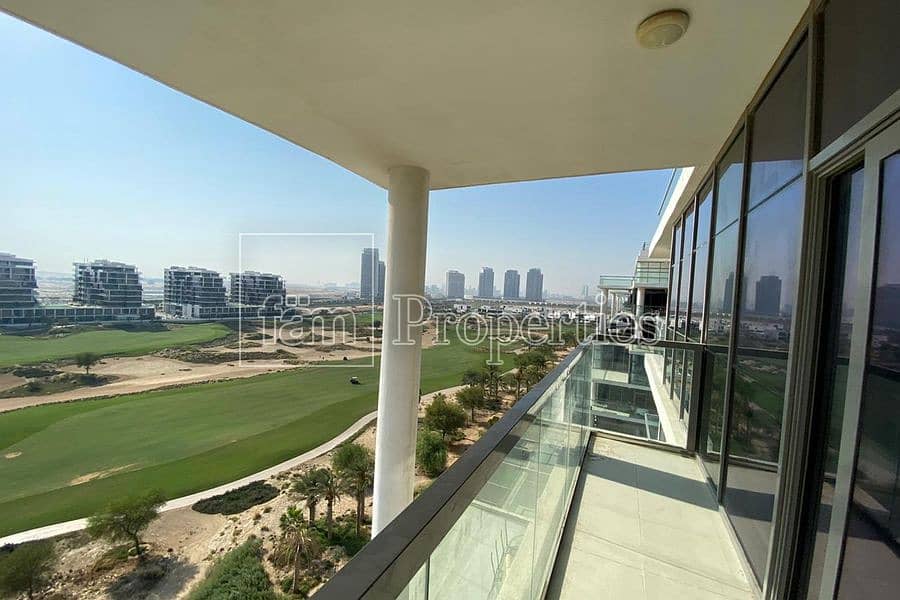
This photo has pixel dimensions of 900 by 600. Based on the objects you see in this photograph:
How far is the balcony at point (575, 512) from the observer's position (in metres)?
0.81

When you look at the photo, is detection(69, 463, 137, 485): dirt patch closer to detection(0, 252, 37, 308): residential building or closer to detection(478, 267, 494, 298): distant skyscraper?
detection(0, 252, 37, 308): residential building

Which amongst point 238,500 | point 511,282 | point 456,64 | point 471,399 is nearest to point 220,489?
point 238,500

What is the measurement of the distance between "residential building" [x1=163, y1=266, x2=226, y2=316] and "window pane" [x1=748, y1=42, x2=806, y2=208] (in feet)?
76.8

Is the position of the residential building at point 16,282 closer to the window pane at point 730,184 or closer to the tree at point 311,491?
the tree at point 311,491

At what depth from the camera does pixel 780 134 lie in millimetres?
2170

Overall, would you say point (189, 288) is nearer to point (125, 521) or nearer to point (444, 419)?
point (125, 521)

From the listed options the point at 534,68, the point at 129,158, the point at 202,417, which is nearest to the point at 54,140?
the point at 129,158

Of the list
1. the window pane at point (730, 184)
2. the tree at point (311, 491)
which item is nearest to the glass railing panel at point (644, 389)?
the window pane at point (730, 184)

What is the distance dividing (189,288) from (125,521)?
12593 millimetres

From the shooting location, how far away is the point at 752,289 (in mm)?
2510

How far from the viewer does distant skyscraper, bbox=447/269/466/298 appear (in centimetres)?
2327

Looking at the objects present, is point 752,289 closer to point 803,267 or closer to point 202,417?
point 803,267

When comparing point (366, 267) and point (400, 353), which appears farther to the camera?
point (366, 267)

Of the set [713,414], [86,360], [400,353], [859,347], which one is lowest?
[86,360]
